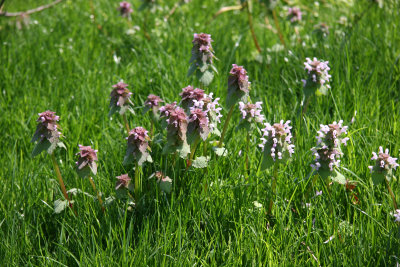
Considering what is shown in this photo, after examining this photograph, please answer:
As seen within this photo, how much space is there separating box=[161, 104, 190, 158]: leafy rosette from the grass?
111 millimetres

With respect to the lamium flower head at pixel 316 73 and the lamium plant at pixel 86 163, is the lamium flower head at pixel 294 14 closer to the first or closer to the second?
the lamium flower head at pixel 316 73

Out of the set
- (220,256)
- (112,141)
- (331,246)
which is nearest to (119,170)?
(112,141)

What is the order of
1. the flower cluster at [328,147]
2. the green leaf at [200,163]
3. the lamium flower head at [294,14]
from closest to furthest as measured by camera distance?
the flower cluster at [328,147]
the green leaf at [200,163]
the lamium flower head at [294,14]

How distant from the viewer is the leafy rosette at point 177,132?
2.18 m

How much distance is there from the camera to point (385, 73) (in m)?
3.39

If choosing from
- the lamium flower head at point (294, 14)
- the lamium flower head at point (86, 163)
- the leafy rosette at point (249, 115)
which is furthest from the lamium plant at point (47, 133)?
the lamium flower head at point (294, 14)

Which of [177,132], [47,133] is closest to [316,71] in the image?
[177,132]

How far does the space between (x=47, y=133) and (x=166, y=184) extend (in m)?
0.58

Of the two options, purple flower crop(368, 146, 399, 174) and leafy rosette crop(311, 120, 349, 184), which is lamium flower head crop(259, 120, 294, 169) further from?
purple flower crop(368, 146, 399, 174)

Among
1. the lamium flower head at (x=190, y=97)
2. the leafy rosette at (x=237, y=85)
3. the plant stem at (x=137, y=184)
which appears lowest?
the plant stem at (x=137, y=184)

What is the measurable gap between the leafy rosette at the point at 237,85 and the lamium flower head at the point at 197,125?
0.63 ft

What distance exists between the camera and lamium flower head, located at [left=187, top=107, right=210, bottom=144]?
7.07ft

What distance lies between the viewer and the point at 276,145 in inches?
85.6

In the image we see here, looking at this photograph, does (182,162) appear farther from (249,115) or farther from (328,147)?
(328,147)
